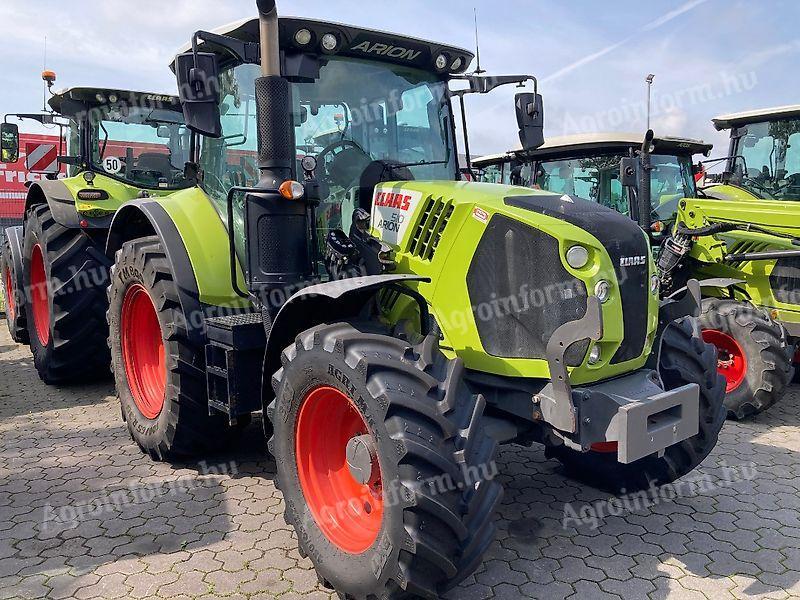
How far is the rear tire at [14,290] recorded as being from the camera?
700 cm

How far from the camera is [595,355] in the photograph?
2.83 meters

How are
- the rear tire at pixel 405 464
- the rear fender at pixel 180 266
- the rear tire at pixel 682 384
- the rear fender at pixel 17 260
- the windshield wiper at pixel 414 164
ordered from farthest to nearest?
1. the rear fender at pixel 17 260
2. the rear fender at pixel 180 266
3. the windshield wiper at pixel 414 164
4. the rear tire at pixel 682 384
5. the rear tire at pixel 405 464

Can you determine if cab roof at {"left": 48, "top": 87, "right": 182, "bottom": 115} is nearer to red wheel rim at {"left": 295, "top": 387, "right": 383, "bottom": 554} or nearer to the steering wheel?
the steering wheel

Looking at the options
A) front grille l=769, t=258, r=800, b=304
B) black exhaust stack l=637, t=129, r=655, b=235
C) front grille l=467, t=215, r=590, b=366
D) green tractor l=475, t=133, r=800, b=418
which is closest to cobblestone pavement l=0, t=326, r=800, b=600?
green tractor l=475, t=133, r=800, b=418

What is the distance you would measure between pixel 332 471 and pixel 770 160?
6.49 m

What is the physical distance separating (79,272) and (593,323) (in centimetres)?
479

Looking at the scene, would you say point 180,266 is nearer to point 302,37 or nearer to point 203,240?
A: point 203,240

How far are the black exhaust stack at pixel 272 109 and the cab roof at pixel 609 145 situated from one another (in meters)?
4.86

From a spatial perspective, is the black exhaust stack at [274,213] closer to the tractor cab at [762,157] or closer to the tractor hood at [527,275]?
the tractor hood at [527,275]

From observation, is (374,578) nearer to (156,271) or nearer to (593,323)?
(593,323)

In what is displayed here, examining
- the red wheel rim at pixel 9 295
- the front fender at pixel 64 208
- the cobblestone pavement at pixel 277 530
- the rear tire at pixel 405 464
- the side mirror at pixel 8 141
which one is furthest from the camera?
the red wheel rim at pixel 9 295

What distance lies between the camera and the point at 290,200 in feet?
11.3

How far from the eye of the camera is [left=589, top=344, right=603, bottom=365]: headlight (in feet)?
9.24

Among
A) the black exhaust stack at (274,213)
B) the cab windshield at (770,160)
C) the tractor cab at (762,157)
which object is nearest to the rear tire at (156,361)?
the black exhaust stack at (274,213)
